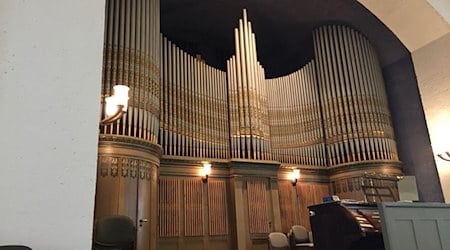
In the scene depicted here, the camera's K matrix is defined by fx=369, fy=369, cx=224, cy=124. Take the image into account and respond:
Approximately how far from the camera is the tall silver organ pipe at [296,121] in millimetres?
7375

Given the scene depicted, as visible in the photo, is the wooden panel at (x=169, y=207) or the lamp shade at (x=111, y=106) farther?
the wooden panel at (x=169, y=207)

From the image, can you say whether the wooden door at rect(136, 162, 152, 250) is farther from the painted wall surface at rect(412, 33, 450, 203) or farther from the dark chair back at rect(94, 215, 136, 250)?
the painted wall surface at rect(412, 33, 450, 203)

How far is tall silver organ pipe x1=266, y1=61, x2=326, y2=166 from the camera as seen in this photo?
7.38 metres

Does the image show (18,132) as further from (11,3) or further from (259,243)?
(259,243)

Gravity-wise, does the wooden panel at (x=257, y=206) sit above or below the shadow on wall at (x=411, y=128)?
below

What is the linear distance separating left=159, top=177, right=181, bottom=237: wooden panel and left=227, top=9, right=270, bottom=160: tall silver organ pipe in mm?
1224

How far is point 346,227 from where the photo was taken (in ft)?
12.1

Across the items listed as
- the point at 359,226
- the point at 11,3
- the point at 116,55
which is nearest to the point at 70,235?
the point at 11,3

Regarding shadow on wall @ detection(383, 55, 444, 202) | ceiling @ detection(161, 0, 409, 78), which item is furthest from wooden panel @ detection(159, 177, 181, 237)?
shadow on wall @ detection(383, 55, 444, 202)

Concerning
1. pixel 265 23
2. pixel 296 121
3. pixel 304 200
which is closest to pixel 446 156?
pixel 304 200

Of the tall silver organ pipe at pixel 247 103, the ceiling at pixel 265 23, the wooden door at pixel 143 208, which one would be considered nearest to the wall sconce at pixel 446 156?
the tall silver organ pipe at pixel 247 103

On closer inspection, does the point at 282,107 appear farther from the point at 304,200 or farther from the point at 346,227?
the point at 346,227

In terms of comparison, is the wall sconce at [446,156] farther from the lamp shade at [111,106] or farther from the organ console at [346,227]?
the lamp shade at [111,106]

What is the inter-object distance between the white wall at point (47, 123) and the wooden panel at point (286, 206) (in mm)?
5745
